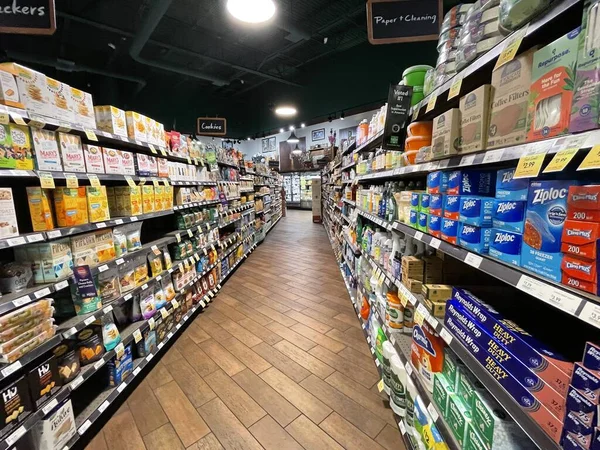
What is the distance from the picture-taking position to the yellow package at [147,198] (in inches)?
91.5

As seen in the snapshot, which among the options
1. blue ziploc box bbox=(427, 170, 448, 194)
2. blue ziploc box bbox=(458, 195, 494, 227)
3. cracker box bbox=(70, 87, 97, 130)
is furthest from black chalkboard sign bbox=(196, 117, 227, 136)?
blue ziploc box bbox=(458, 195, 494, 227)

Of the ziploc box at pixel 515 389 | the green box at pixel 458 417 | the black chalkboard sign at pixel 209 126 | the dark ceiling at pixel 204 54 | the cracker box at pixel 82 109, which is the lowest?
the green box at pixel 458 417

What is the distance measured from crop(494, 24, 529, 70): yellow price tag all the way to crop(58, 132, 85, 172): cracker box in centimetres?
225

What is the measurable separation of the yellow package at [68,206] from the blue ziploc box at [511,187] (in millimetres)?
2235

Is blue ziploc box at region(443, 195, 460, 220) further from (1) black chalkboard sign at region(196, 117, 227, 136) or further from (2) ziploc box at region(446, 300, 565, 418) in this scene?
(1) black chalkboard sign at region(196, 117, 227, 136)

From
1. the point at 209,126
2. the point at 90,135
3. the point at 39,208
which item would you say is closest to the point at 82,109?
the point at 90,135

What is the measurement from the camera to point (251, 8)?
3.26 m

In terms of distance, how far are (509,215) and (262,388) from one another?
2.06 meters

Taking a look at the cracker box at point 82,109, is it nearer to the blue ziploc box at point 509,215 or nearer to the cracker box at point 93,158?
the cracker box at point 93,158

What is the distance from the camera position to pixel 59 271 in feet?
5.12

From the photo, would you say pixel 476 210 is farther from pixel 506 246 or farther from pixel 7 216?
pixel 7 216

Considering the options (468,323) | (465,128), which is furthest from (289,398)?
(465,128)

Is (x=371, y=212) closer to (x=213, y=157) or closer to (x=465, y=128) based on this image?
(x=465, y=128)

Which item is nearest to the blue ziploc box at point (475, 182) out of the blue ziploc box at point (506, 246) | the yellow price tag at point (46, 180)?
the blue ziploc box at point (506, 246)
